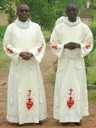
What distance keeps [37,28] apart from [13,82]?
1.03 m

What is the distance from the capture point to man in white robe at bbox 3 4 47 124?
7574mm

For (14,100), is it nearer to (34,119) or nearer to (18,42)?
(34,119)

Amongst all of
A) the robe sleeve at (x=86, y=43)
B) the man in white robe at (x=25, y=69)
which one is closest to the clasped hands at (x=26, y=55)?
the man in white robe at (x=25, y=69)

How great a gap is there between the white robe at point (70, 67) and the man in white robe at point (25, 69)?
0.29m

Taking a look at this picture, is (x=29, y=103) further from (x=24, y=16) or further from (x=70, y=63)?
(x=24, y=16)

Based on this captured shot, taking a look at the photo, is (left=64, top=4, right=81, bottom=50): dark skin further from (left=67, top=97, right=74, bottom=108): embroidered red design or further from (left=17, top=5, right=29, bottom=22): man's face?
(left=67, top=97, right=74, bottom=108): embroidered red design

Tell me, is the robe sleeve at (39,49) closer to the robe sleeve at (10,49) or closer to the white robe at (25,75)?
the white robe at (25,75)

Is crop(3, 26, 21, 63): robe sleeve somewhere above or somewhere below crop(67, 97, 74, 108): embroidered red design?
above

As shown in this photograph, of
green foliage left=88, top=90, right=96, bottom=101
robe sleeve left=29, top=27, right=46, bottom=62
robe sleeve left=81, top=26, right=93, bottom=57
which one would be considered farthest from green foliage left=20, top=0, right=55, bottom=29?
robe sleeve left=81, top=26, right=93, bottom=57

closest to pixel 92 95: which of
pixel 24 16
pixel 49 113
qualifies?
pixel 49 113

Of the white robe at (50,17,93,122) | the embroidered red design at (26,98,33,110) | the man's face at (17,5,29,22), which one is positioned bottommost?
the embroidered red design at (26,98,33,110)

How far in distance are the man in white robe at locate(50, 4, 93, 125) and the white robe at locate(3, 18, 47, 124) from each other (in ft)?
0.93

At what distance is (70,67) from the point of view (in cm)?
769

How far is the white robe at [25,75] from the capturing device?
7.60 meters
